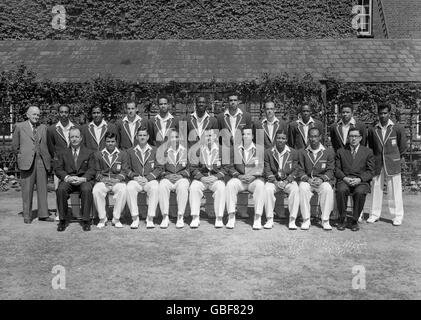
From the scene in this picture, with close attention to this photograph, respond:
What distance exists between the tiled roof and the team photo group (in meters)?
4.97

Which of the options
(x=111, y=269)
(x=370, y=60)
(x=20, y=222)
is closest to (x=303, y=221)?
(x=111, y=269)

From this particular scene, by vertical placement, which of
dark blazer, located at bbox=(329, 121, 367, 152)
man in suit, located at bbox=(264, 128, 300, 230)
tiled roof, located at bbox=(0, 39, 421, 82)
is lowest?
man in suit, located at bbox=(264, 128, 300, 230)

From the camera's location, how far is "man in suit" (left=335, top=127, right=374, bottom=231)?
6.97 metres

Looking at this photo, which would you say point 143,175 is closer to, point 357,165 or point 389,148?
point 357,165

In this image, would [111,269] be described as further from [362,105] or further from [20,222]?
[362,105]

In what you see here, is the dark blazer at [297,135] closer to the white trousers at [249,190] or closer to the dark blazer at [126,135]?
the white trousers at [249,190]

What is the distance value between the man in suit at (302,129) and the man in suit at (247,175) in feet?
2.46

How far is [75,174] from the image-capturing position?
729 cm

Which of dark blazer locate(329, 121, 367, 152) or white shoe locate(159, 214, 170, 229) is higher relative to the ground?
dark blazer locate(329, 121, 367, 152)

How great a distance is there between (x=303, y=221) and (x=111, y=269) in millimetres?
A: 3146

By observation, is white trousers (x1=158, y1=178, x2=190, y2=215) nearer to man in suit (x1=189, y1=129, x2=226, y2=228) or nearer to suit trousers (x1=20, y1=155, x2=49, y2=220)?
man in suit (x1=189, y1=129, x2=226, y2=228)

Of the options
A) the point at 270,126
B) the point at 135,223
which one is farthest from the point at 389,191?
the point at 135,223

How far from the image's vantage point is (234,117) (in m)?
8.05

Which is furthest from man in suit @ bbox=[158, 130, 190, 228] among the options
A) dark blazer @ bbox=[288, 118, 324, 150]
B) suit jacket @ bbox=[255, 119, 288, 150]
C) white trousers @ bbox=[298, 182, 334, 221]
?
dark blazer @ bbox=[288, 118, 324, 150]
